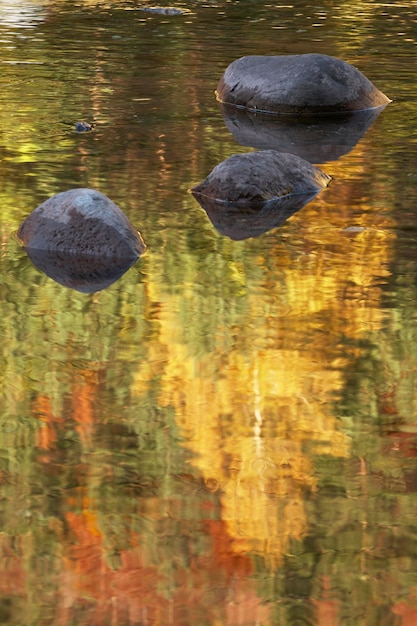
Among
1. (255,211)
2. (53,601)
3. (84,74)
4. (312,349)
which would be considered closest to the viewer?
(53,601)

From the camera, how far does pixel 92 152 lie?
30.0 feet

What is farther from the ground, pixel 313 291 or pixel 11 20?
pixel 11 20

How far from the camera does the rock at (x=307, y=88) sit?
11.0m

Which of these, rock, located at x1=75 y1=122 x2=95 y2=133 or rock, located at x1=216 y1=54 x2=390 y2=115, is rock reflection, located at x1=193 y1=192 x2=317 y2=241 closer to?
rock, located at x1=75 y1=122 x2=95 y2=133

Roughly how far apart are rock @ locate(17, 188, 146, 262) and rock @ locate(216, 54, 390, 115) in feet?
14.1

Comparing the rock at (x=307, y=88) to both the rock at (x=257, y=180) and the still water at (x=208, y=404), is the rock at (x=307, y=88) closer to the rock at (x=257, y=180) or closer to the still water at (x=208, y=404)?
the still water at (x=208, y=404)

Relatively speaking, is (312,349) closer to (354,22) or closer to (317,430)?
(317,430)

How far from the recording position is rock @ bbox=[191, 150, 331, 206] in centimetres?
808

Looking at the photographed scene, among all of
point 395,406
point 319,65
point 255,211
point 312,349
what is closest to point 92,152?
point 255,211

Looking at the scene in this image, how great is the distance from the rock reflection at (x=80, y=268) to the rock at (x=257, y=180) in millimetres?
1470

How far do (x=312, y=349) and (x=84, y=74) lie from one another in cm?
732

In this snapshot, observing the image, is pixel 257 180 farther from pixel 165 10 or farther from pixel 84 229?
pixel 165 10

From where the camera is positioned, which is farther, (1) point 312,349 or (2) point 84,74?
(2) point 84,74

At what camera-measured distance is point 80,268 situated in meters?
6.63
